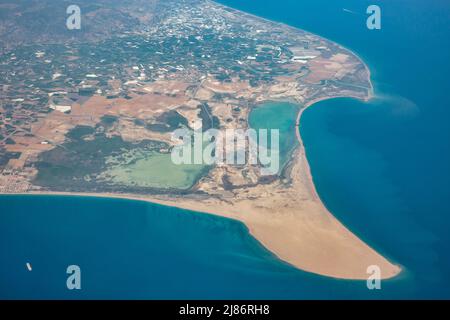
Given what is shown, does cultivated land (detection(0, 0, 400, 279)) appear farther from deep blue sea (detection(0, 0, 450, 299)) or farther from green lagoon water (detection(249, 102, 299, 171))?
deep blue sea (detection(0, 0, 450, 299))

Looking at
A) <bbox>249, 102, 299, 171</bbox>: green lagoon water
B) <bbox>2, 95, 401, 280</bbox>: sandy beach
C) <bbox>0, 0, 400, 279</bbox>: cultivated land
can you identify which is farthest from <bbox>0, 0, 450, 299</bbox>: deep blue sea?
<bbox>249, 102, 299, 171</bbox>: green lagoon water

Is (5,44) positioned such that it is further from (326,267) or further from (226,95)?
(326,267)

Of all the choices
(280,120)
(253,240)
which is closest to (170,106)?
(280,120)

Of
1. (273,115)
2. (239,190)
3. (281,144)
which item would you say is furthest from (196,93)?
(239,190)

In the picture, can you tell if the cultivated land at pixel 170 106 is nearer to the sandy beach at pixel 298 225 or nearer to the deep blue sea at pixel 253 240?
the sandy beach at pixel 298 225

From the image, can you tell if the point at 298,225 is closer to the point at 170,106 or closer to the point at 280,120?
the point at 280,120

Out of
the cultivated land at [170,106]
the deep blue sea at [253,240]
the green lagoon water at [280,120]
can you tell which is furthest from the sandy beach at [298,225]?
the green lagoon water at [280,120]
